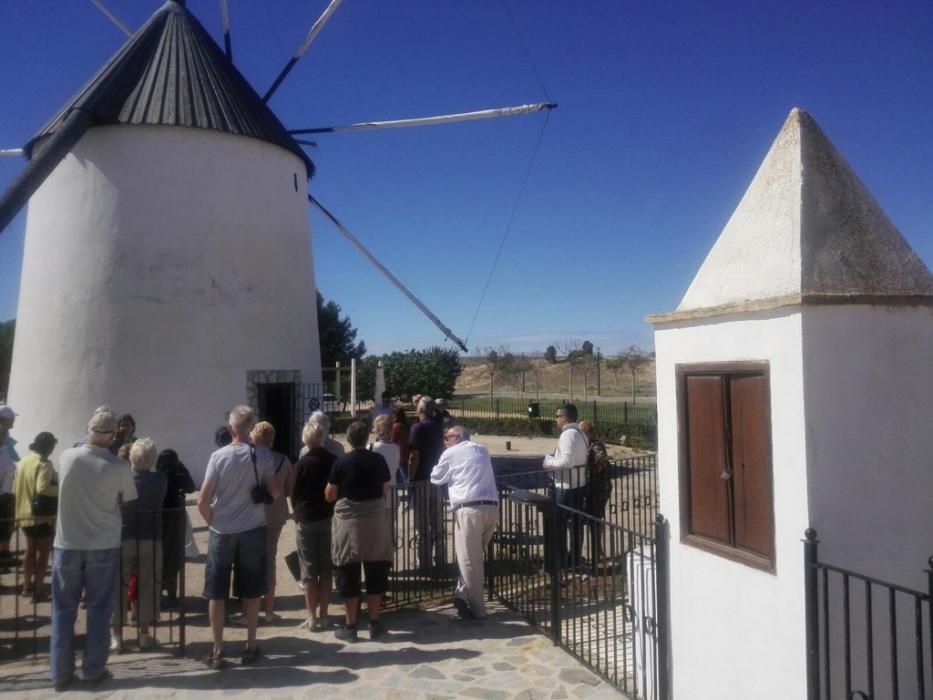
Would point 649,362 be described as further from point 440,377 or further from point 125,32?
point 125,32

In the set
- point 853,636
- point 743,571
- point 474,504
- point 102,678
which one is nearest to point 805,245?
point 743,571

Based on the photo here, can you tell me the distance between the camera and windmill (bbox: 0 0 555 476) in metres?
12.1

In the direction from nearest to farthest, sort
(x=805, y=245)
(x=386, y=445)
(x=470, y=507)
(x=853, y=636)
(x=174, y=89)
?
(x=853, y=636), (x=805, y=245), (x=470, y=507), (x=386, y=445), (x=174, y=89)

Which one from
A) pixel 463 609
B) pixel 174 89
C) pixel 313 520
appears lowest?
pixel 463 609

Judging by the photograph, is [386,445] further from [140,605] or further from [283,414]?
[283,414]

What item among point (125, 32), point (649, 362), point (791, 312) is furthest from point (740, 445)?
point (649, 362)

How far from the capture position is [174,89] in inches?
512

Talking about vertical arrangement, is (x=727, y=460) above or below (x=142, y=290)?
below

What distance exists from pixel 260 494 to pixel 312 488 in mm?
683

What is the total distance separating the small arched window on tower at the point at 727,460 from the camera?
3.41 metres

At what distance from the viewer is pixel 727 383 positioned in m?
3.65

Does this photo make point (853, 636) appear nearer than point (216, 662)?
Yes

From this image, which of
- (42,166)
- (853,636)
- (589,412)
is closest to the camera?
(853,636)

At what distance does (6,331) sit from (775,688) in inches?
1263
